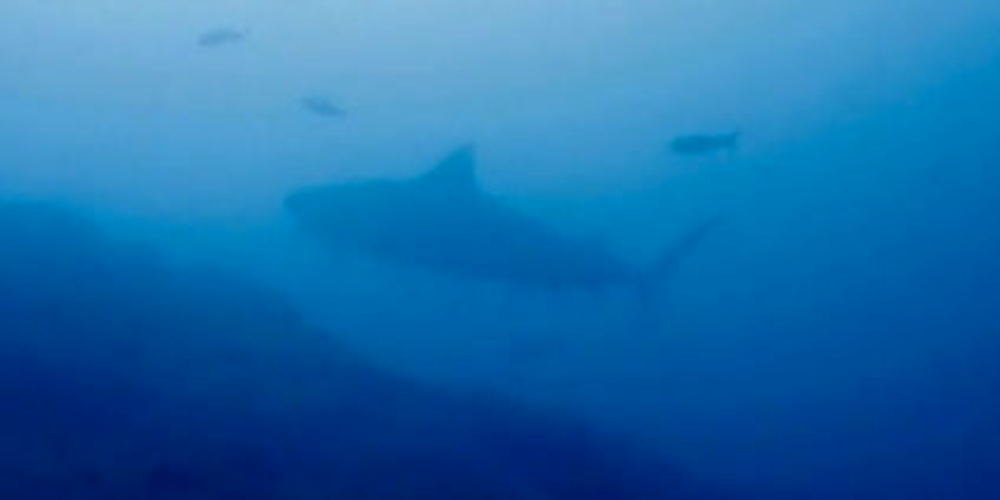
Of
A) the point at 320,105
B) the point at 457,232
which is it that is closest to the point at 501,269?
the point at 457,232

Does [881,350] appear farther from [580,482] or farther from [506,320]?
[580,482]

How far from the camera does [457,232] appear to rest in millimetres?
12898

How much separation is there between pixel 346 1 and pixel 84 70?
1454 cm

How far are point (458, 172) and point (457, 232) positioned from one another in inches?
31.1

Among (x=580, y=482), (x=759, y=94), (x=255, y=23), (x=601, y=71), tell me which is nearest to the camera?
(x=580, y=482)

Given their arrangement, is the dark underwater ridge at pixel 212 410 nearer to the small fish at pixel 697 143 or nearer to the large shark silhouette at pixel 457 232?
the large shark silhouette at pixel 457 232

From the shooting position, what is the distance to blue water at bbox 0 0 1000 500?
1012 centimetres

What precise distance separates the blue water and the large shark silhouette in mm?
103

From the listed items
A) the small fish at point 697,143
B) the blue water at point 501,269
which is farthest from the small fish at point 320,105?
→ the small fish at point 697,143

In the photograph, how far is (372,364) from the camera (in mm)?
11367

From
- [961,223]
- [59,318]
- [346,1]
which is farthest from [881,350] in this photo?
[346,1]

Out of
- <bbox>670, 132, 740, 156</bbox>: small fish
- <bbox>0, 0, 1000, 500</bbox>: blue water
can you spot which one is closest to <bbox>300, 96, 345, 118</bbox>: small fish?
<bbox>0, 0, 1000, 500</bbox>: blue water

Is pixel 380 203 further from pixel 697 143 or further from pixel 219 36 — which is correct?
pixel 697 143

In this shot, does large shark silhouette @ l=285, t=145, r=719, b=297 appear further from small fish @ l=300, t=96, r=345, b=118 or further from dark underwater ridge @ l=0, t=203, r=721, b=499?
small fish @ l=300, t=96, r=345, b=118
